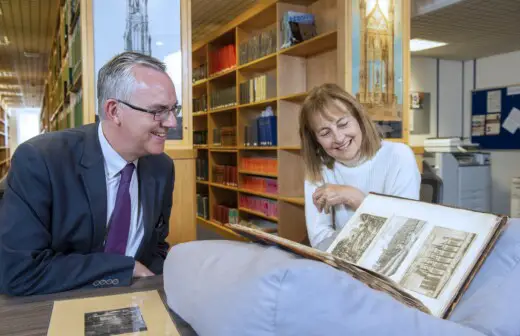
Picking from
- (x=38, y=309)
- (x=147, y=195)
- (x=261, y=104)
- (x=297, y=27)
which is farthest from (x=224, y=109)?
(x=38, y=309)

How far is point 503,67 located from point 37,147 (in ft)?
25.2

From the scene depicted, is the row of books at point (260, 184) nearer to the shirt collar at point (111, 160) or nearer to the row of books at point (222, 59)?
the row of books at point (222, 59)

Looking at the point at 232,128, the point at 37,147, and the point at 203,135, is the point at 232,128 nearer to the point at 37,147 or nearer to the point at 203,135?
the point at 203,135

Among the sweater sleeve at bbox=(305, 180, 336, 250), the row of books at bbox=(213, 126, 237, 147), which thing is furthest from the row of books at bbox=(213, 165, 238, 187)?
the sweater sleeve at bbox=(305, 180, 336, 250)

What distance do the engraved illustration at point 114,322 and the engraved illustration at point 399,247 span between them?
0.46 metres

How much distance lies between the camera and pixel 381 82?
3504 millimetres

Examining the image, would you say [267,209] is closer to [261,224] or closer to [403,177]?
[261,224]

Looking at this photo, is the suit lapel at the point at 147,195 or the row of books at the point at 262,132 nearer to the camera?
the suit lapel at the point at 147,195

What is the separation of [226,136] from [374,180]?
13.4ft

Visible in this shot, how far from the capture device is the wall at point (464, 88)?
7.25 m

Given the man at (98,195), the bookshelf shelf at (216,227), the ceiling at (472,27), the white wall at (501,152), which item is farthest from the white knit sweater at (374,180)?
the white wall at (501,152)

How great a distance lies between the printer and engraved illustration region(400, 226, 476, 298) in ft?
19.0

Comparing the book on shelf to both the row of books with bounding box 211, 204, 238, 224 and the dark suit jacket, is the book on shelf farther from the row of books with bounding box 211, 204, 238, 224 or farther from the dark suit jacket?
the dark suit jacket

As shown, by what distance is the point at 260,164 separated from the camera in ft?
16.4
